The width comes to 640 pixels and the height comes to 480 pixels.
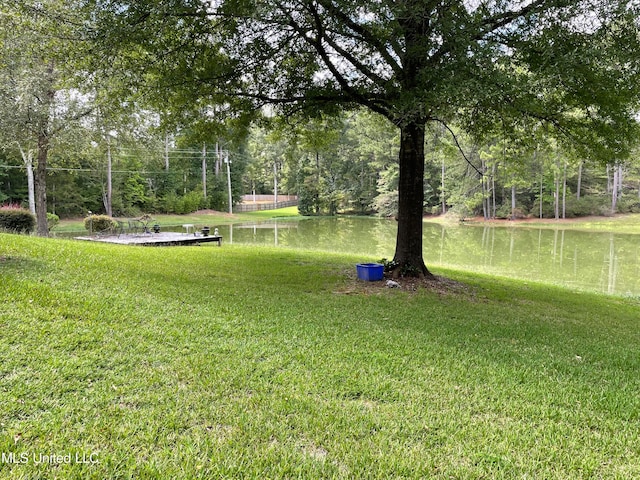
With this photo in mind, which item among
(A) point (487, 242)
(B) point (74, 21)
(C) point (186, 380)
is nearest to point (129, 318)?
(C) point (186, 380)

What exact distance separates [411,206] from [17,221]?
40.9 feet

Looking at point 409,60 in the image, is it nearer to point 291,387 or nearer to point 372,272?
point 372,272

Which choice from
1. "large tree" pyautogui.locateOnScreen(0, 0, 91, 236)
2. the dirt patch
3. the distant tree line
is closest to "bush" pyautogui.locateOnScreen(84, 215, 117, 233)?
"large tree" pyautogui.locateOnScreen(0, 0, 91, 236)

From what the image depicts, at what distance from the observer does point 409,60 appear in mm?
5797

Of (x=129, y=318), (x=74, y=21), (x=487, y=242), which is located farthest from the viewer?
(x=487, y=242)

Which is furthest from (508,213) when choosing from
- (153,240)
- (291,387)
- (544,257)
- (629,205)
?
(291,387)

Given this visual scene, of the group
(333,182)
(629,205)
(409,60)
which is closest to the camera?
(409,60)

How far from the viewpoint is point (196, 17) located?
560 cm

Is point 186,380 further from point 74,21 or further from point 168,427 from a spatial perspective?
point 74,21

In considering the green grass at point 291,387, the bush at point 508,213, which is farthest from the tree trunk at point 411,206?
the bush at point 508,213

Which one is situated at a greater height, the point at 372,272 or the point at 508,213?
the point at 508,213

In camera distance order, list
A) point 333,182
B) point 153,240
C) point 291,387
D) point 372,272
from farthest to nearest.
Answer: point 333,182 → point 153,240 → point 372,272 → point 291,387

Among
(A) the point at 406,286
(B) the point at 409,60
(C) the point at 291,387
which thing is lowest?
(A) the point at 406,286

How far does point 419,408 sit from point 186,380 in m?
1.56
